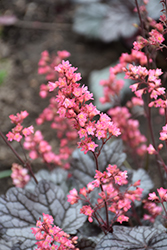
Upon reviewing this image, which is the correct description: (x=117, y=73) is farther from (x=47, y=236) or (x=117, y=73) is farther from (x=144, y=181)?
(x=47, y=236)

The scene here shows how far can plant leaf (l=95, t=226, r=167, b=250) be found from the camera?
3.87 feet

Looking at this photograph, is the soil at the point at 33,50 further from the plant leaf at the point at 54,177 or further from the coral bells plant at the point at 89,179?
the coral bells plant at the point at 89,179

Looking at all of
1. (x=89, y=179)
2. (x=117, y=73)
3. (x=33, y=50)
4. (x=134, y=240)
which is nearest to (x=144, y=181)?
(x=89, y=179)

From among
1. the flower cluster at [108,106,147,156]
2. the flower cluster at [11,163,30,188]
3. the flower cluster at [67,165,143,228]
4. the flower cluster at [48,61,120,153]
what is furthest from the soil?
the flower cluster at [48,61,120,153]

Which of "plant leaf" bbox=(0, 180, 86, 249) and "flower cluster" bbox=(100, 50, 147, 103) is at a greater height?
"flower cluster" bbox=(100, 50, 147, 103)

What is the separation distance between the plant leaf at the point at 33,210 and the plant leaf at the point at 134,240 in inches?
7.5

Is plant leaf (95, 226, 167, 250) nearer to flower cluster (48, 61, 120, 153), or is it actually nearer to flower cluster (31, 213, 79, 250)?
flower cluster (31, 213, 79, 250)

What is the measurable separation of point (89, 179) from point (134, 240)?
0.48m

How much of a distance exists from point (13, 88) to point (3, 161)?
3.14 feet

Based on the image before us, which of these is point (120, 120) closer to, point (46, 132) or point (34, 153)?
point (34, 153)

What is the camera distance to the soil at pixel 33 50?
9.60ft

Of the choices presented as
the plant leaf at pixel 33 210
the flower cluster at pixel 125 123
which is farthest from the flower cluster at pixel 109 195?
the flower cluster at pixel 125 123

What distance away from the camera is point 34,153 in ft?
5.57

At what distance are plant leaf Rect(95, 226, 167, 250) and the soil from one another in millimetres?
1505
